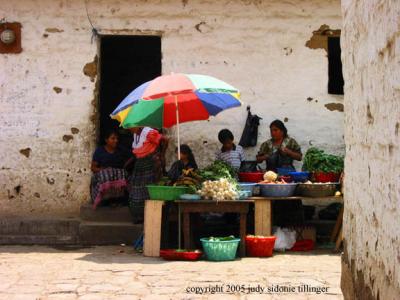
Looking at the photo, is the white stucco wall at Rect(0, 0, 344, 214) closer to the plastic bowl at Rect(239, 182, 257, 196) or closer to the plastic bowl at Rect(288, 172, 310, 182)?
the plastic bowl at Rect(288, 172, 310, 182)

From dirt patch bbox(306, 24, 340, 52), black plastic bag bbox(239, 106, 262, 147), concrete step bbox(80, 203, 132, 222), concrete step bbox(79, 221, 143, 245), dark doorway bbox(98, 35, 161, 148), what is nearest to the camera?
concrete step bbox(79, 221, 143, 245)

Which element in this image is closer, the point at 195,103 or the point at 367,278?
the point at 367,278

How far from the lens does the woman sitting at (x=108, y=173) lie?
9305 millimetres

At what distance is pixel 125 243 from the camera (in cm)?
888

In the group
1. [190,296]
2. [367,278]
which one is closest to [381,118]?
[367,278]

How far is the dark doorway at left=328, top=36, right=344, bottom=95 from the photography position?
10.3 meters

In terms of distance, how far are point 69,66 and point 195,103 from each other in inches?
91.5

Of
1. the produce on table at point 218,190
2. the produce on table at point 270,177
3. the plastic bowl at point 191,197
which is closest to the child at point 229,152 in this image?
the produce on table at point 270,177

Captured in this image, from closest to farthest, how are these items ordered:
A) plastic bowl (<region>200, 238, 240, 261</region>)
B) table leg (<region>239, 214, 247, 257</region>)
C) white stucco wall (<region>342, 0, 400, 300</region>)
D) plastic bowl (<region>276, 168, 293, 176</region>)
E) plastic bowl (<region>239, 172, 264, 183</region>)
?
white stucco wall (<region>342, 0, 400, 300</region>) → plastic bowl (<region>200, 238, 240, 261</region>) → table leg (<region>239, 214, 247, 257</region>) → plastic bowl (<region>239, 172, 264, 183</region>) → plastic bowl (<region>276, 168, 293, 176</region>)

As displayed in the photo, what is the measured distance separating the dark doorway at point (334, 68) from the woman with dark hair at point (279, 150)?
1.37 metres

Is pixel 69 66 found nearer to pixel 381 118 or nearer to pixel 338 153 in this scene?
pixel 338 153

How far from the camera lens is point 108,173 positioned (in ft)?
30.6

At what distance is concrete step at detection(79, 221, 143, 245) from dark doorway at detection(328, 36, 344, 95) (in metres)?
3.84

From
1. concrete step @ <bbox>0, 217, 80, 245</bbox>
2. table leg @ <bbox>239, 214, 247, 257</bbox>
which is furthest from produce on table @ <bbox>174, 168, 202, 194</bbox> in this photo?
concrete step @ <bbox>0, 217, 80, 245</bbox>
